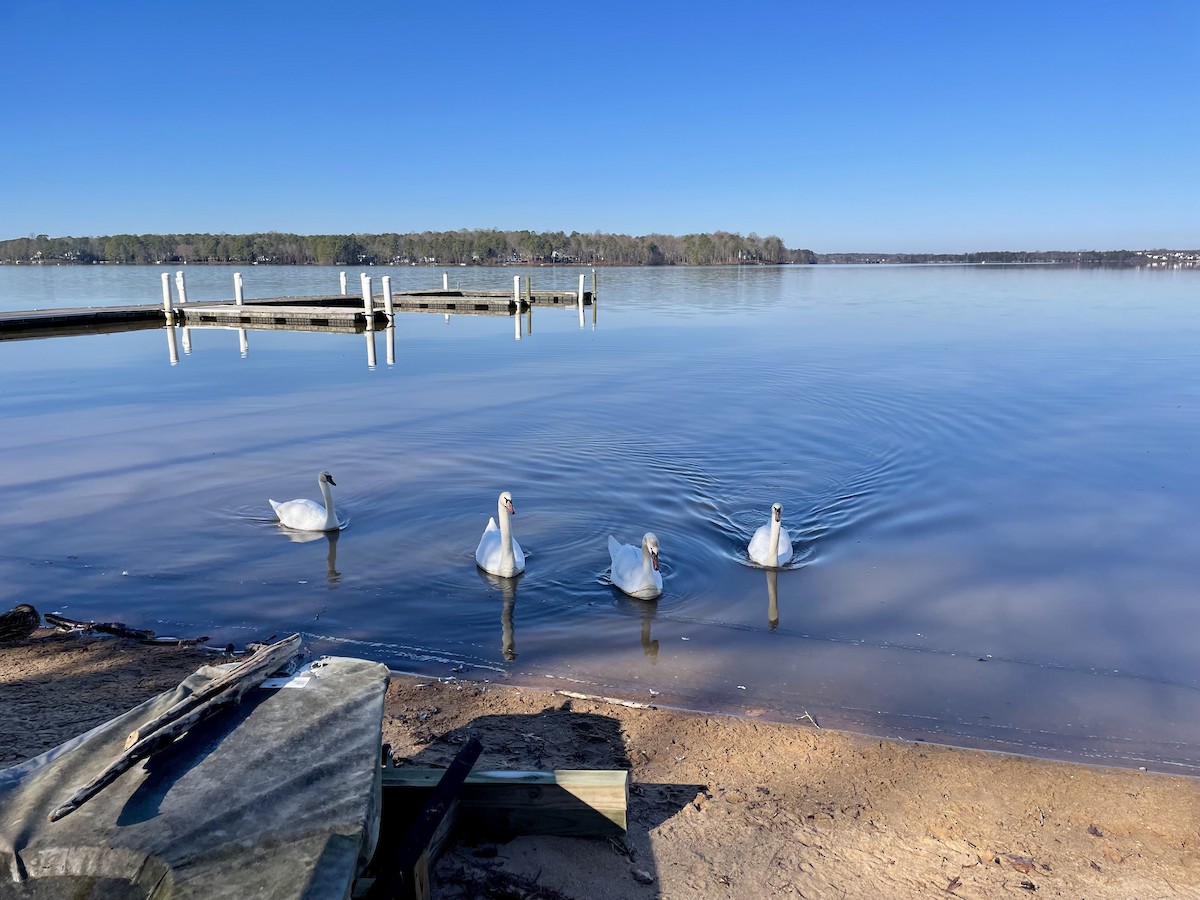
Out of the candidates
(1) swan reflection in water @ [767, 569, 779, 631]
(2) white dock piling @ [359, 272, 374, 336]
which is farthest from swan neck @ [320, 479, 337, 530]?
(2) white dock piling @ [359, 272, 374, 336]

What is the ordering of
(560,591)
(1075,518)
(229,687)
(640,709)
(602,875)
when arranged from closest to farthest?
(229,687)
(602,875)
(640,709)
(560,591)
(1075,518)

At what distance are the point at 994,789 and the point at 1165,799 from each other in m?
1.11

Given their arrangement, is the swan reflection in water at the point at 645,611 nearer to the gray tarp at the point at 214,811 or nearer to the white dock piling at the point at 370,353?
the gray tarp at the point at 214,811

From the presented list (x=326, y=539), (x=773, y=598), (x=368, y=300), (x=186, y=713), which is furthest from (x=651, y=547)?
(x=368, y=300)

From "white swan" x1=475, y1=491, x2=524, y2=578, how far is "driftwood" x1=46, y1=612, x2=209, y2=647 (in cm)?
303

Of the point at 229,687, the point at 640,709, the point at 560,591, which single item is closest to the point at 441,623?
the point at 560,591

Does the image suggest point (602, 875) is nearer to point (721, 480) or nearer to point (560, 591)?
point (560, 591)

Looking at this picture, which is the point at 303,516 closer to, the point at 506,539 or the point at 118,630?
the point at 506,539

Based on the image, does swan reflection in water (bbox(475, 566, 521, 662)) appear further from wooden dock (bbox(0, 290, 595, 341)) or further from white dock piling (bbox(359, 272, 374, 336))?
wooden dock (bbox(0, 290, 595, 341))

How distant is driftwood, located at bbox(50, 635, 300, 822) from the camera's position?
352 centimetres

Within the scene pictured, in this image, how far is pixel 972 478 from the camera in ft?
46.4

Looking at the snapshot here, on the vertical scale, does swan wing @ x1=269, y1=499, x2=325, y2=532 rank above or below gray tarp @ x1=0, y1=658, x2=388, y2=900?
below

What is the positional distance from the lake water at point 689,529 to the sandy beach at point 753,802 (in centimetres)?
55

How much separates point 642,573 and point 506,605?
1.48 meters
